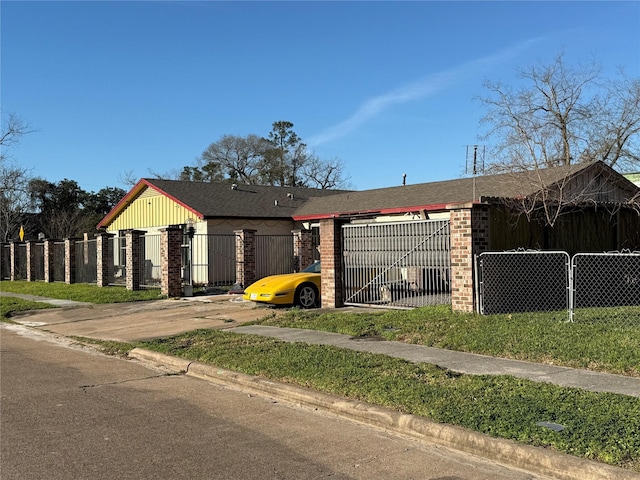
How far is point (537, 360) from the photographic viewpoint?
7734 mm

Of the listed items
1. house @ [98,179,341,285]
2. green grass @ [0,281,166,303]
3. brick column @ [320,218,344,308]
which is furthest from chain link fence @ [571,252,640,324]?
green grass @ [0,281,166,303]

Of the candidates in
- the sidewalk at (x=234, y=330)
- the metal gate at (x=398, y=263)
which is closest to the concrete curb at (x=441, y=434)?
the sidewalk at (x=234, y=330)

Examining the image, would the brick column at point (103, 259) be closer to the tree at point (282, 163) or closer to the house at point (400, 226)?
the house at point (400, 226)

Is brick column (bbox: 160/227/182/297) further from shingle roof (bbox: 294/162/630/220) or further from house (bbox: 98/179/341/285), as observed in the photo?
shingle roof (bbox: 294/162/630/220)

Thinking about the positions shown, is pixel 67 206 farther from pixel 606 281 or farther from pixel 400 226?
pixel 606 281

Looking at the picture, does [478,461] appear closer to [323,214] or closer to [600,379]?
[600,379]

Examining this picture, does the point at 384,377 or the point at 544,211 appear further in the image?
the point at 544,211

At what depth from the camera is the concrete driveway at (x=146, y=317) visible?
12805mm

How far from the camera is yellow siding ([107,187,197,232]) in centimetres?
2628

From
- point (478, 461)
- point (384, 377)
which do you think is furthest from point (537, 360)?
point (478, 461)

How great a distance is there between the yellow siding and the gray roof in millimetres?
528

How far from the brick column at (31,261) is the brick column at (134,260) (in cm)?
1129

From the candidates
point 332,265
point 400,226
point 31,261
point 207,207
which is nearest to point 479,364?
point 400,226

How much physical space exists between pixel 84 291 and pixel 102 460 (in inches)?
745
